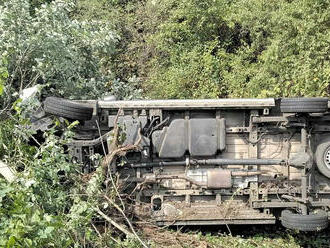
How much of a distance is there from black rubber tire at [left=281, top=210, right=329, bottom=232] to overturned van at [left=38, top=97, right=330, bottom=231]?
0.23 metres

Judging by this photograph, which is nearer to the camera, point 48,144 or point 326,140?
point 48,144

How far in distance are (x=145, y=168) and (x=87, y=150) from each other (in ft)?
2.84

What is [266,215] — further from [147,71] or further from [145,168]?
[147,71]

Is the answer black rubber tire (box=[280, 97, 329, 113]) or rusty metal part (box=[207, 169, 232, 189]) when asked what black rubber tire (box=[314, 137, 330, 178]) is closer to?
black rubber tire (box=[280, 97, 329, 113])

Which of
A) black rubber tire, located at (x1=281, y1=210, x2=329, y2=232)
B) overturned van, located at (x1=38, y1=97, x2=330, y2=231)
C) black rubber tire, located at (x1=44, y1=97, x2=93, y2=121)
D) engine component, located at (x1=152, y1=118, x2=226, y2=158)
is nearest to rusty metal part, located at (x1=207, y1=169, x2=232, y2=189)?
overturned van, located at (x1=38, y1=97, x2=330, y2=231)

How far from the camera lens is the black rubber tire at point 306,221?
20.3ft

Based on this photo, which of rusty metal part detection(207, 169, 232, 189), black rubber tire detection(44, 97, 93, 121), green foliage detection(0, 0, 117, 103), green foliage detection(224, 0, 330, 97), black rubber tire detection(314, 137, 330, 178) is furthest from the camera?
green foliage detection(224, 0, 330, 97)

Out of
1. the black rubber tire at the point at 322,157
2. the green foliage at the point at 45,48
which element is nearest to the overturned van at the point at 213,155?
the black rubber tire at the point at 322,157

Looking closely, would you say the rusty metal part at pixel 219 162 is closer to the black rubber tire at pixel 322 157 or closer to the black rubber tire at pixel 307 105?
the black rubber tire at pixel 322 157

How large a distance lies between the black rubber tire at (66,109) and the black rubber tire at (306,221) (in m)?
3.04

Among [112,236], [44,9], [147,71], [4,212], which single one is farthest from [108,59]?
[4,212]

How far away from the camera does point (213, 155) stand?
680 cm

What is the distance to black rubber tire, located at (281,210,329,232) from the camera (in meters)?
6.18

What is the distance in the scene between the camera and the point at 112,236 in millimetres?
5906
